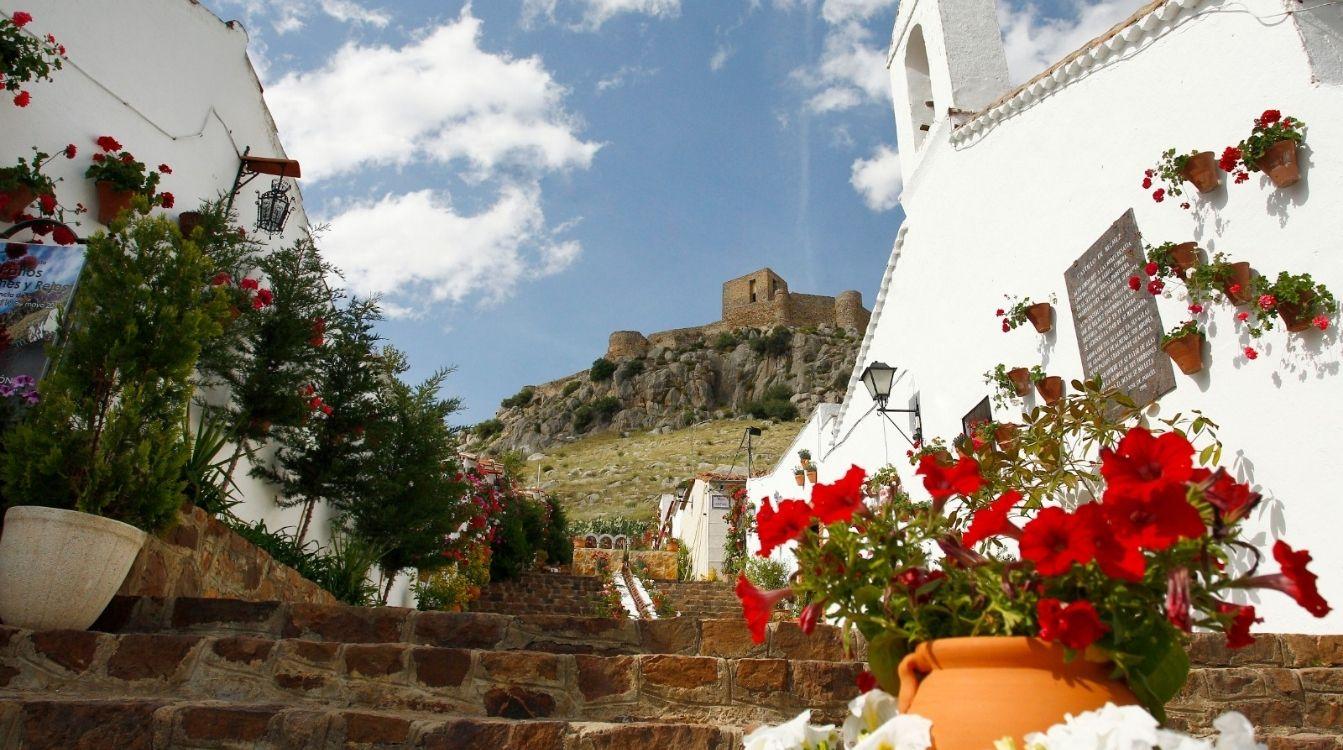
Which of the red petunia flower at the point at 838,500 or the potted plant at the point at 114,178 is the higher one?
the potted plant at the point at 114,178

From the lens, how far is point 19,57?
15.8ft

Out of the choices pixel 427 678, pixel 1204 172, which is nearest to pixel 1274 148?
pixel 1204 172

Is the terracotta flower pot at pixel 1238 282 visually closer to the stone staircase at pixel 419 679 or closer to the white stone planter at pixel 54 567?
the stone staircase at pixel 419 679

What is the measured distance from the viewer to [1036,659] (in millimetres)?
1491

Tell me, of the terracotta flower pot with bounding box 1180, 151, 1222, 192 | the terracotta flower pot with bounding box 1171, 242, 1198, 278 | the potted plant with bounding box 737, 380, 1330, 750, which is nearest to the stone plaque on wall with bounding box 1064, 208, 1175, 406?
the terracotta flower pot with bounding box 1171, 242, 1198, 278

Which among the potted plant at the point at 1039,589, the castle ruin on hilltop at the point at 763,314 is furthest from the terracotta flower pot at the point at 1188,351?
the castle ruin on hilltop at the point at 763,314

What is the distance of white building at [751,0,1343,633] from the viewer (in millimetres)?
4102

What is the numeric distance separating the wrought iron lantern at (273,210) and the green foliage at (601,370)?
46567 mm

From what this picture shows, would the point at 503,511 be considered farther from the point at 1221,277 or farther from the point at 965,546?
the point at 965,546

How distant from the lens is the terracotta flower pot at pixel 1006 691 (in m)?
1.43

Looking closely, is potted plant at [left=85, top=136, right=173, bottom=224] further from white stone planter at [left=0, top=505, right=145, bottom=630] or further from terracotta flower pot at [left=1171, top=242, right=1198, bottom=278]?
terracotta flower pot at [left=1171, top=242, right=1198, bottom=278]

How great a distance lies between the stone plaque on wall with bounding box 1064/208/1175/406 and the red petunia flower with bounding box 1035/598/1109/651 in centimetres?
402

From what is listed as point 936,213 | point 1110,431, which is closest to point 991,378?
point 1110,431

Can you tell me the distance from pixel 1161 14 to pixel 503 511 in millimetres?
11591
